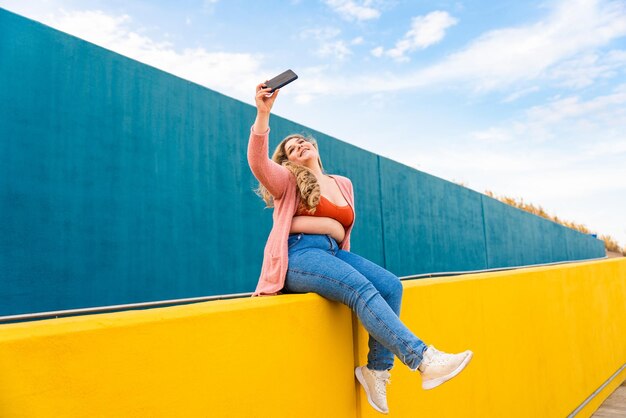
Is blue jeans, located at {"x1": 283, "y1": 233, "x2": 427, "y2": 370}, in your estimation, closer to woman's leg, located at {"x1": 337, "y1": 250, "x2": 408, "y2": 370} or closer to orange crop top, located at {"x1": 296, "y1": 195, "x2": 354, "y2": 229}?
woman's leg, located at {"x1": 337, "y1": 250, "x2": 408, "y2": 370}

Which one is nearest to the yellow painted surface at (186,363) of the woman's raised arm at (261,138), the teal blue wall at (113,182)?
the woman's raised arm at (261,138)

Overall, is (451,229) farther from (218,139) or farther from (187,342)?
(187,342)

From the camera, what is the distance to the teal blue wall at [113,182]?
152 inches

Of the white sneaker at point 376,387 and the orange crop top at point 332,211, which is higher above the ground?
the orange crop top at point 332,211

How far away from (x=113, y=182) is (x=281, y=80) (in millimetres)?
3073

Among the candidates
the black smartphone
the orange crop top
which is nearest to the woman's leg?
the orange crop top

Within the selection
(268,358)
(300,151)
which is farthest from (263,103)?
(268,358)

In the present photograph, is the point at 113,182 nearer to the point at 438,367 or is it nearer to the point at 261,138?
the point at 261,138

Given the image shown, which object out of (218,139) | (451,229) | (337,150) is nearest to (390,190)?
(337,150)

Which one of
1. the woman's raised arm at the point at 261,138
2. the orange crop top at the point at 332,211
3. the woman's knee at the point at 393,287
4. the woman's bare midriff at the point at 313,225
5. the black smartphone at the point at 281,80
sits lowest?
the woman's knee at the point at 393,287

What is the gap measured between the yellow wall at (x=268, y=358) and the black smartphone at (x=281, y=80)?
795 millimetres

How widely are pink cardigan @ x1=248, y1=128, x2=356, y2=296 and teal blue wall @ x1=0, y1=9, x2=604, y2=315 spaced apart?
2.72m

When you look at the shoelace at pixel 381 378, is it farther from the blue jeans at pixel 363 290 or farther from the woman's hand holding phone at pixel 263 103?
the woman's hand holding phone at pixel 263 103

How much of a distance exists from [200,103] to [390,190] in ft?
15.3
